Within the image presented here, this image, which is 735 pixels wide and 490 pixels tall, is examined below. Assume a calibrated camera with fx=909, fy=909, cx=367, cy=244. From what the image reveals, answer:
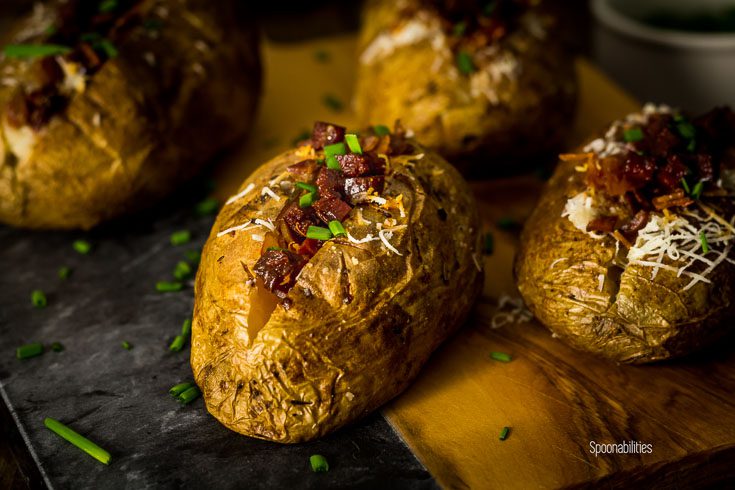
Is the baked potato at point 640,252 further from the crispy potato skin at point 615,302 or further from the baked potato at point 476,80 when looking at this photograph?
the baked potato at point 476,80

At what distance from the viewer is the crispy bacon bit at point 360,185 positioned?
9.56ft

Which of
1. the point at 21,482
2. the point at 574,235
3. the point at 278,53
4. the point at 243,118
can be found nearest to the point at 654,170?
the point at 574,235

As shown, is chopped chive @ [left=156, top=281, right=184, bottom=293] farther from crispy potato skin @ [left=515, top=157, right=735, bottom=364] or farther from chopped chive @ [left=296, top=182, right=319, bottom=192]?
crispy potato skin @ [left=515, top=157, right=735, bottom=364]

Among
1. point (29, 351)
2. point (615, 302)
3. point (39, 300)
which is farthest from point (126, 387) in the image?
point (615, 302)

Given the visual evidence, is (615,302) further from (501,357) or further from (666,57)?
(666,57)

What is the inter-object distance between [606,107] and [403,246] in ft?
7.48

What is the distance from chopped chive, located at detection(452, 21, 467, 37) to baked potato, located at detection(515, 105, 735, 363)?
0.93m

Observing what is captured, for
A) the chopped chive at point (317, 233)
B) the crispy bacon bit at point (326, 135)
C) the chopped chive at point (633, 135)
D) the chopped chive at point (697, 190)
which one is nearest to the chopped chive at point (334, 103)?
the crispy bacon bit at point (326, 135)

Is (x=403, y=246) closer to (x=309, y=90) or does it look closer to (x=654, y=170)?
(x=654, y=170)

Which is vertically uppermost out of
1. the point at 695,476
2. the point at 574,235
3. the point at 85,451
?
the point at 574,235

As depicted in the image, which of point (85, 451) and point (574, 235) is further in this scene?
point (574, 235)

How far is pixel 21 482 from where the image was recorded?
307 cm

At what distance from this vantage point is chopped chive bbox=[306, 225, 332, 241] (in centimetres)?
278

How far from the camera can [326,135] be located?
3.12m
